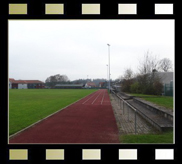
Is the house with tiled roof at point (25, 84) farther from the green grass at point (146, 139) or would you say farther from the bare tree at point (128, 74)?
the green grass at point (146, 139)

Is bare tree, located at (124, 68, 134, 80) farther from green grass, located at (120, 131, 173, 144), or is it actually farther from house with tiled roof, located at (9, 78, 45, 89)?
house with tiled roof, located at (9, 78, 45, 89)

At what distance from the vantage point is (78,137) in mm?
5570

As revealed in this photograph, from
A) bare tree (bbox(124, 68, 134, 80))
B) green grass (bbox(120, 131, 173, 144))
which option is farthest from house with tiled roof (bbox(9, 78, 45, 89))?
green grass (bbox(120, 131, 173, 144))

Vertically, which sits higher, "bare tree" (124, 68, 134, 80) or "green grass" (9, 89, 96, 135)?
"bare tree" (124, 68, 134, 80)

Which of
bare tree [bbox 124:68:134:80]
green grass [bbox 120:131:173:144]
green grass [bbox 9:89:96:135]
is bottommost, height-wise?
green grass [bbox 9:89:96:135]

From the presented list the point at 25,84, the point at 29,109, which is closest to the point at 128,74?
the point at 29,109

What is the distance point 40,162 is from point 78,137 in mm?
3100

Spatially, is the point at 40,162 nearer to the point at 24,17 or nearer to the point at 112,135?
the point at 24,17

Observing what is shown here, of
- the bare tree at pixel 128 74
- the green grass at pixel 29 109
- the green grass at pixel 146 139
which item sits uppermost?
the bare tree at pixel 128 74

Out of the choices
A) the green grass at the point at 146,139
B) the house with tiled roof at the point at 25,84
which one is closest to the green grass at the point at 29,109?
the green grass at the point at 146,139

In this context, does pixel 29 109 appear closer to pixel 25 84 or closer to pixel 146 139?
pixel 146 139
